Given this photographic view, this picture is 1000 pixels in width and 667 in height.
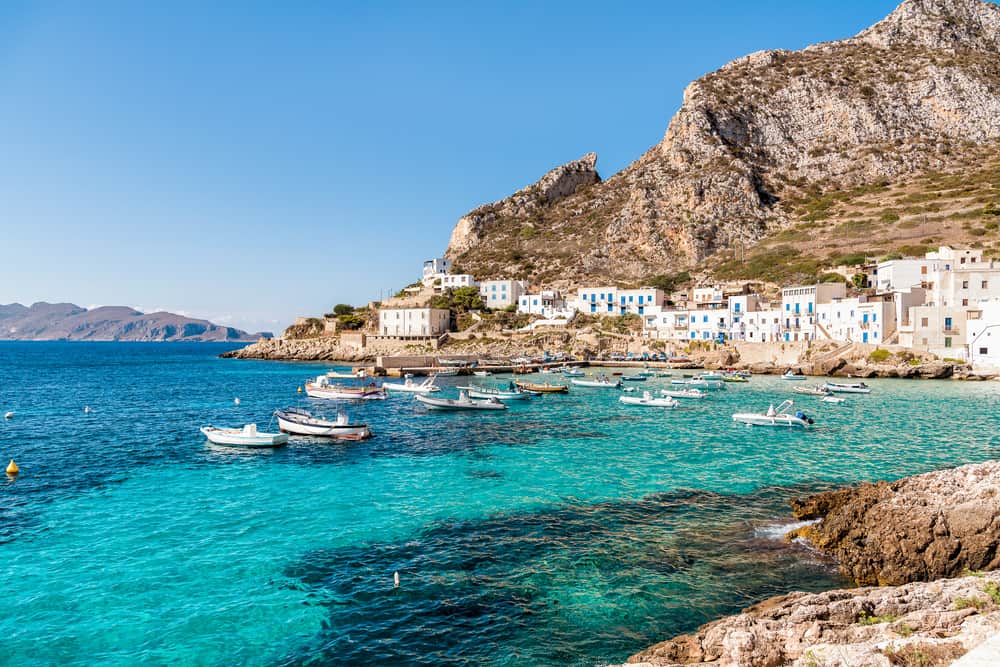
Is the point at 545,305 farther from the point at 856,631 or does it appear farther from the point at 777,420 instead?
the point at 856,631

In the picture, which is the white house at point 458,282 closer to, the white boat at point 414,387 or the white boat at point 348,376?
the white boat at point 348,376

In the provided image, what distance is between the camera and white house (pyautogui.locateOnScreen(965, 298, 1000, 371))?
2356 inches

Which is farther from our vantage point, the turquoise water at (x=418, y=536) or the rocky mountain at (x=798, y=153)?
the rocky mountain at (x=798, y=153)

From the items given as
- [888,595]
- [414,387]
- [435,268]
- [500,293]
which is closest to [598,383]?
[414,387]

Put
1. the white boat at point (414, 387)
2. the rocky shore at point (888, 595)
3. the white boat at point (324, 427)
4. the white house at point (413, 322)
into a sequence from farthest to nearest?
the white house at point (413, 322) → the white boat at point (414, 387) → the white boat at point (324, 427) → the rocky shore at point (888, 595)

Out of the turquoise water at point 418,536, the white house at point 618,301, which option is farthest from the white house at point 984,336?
the white house at point 618,301

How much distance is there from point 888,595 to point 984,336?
66.5 meters

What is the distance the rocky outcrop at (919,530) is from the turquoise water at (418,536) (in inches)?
38.1

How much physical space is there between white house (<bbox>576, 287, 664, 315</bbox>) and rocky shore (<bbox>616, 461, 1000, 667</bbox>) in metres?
84.4

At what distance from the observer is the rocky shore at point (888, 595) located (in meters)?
8.10

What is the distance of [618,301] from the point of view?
355 feet

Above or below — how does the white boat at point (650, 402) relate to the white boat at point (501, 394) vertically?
below

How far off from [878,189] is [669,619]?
488 feet

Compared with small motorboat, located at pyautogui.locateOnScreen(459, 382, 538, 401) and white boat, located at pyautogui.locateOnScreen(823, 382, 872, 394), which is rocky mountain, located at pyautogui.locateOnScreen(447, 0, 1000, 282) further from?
small motorboat, located at pyautogui.locateOnScreen(459, 382, 538, 401)
